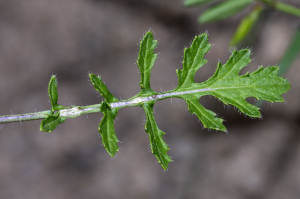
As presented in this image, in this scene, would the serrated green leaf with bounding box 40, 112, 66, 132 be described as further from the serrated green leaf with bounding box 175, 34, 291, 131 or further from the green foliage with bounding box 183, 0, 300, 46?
the green foliage with bounding box 183, 0, 300, 46

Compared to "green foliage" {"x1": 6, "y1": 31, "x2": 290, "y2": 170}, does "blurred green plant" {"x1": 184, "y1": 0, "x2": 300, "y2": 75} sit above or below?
above

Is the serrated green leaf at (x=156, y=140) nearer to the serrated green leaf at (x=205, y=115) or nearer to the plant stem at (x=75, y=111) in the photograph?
the plant stem at (x=75, y=111)

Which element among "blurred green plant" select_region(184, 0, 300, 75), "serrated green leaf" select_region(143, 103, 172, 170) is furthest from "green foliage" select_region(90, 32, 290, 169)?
"blurred green plant" select_region(184, 0, 300, 75)

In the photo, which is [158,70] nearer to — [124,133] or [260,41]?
[124,133]

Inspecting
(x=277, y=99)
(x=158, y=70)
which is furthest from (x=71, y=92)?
(x=277, y=99)

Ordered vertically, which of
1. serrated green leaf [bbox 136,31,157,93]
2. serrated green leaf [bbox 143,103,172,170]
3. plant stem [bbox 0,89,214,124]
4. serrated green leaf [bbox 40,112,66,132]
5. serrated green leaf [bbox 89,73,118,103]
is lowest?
serrated green leaf [bbox 143,103,172,170]

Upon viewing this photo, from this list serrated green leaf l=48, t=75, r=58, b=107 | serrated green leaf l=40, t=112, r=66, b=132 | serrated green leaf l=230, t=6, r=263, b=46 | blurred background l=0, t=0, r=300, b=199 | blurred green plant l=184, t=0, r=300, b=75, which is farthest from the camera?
blurred background l=0, t=0, r=300, b=199

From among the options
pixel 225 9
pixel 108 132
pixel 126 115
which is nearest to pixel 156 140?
pixel 108 132

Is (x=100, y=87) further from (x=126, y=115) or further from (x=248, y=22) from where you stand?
(x=126, y=115)
